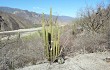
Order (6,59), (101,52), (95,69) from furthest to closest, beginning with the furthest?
(101,52) < (6,59) < (95,69)

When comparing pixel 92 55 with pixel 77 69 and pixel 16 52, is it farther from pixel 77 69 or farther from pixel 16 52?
pixel 16 52

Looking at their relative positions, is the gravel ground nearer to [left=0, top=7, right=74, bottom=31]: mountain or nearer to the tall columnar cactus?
the tall columnar cactus

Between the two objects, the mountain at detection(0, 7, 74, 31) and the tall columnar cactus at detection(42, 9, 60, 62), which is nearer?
the tall columnar cactus at detection(42, 9, 60, 62)

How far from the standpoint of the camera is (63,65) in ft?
29.9

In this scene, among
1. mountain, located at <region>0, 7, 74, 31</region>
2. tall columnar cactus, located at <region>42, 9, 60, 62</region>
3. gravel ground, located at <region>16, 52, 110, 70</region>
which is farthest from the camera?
mountain, located at <region>0, 7, 74, 31</region>

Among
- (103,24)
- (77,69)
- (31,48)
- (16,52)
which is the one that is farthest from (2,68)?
(103,24)

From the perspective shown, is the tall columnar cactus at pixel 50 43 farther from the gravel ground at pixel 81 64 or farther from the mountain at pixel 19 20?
the mountain at pixel 19 20

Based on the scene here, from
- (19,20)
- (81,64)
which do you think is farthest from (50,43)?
(19,20)

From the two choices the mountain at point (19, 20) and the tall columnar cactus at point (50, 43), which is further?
the mountain at point (19, 20)

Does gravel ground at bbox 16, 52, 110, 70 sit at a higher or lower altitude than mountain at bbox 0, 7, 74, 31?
lower

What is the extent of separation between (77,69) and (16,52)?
325 centimetres

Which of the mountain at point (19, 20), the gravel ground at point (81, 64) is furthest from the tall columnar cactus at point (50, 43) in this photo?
the mountain at point (19, 20)

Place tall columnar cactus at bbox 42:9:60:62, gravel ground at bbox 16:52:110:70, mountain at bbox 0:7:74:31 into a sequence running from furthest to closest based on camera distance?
mountain at bbox 0:7:74:31, tall columnar cactus at bbox 42:9:60:62, gravel ground at bbox 16:52:110:70

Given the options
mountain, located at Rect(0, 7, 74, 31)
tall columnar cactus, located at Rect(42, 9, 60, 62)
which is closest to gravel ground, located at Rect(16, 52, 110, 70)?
tall columnar cactus, located at Rect(42, 9, 60, 62)
